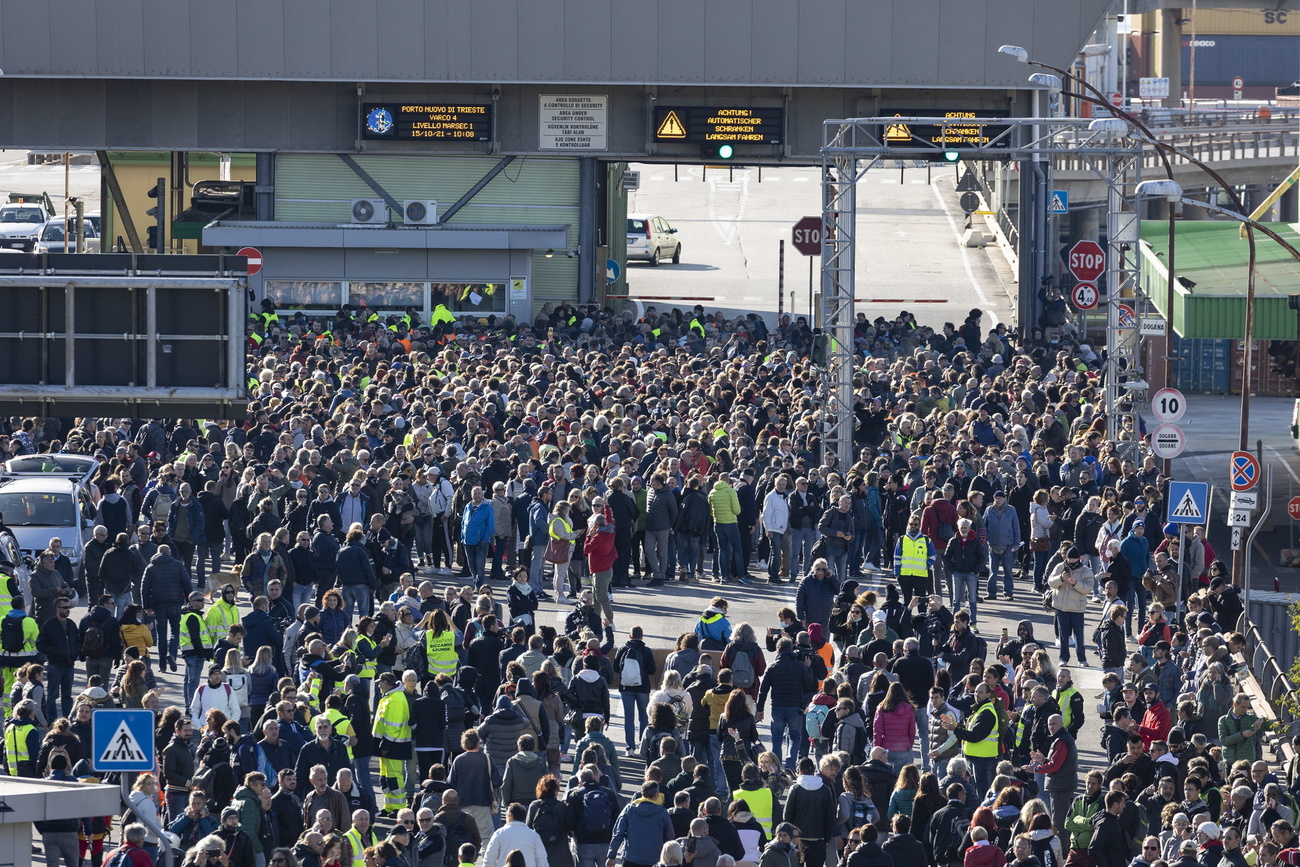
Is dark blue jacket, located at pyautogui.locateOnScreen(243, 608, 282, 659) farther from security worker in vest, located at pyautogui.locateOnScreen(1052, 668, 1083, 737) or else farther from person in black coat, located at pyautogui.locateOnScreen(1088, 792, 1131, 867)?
person in black coat, located at pyautogui.locateOnScreen(1088, 792, 1131, 867)

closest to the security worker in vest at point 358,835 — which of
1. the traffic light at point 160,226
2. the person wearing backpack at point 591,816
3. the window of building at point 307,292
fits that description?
the person wearing backpack at point 591,816

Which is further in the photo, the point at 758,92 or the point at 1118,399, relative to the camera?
the point at 758,92

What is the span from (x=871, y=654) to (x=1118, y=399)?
47.2 feet

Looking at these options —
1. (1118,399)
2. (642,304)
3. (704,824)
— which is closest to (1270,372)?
(642,304)

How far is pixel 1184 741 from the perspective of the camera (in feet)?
53.0

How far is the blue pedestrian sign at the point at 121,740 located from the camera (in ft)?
43.9

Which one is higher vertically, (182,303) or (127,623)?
(182,303)

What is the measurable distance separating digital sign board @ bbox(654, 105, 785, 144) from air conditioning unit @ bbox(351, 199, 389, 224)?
20.9ft

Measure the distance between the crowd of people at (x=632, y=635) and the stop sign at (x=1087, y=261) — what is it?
6316 mm

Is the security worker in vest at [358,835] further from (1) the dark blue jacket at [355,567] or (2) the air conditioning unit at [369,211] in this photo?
(2) the air conditioning unit at [369,211]

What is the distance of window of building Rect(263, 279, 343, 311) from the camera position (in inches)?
1804

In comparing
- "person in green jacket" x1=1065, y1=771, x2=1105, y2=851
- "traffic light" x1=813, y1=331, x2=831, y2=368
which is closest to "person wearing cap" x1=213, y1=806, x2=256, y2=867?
"person in green jacket" x1=1065, y1=771, x2=1105, y2=851

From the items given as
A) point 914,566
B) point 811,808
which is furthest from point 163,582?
point 811,808

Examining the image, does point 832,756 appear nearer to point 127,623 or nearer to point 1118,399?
Result: point 127,623
